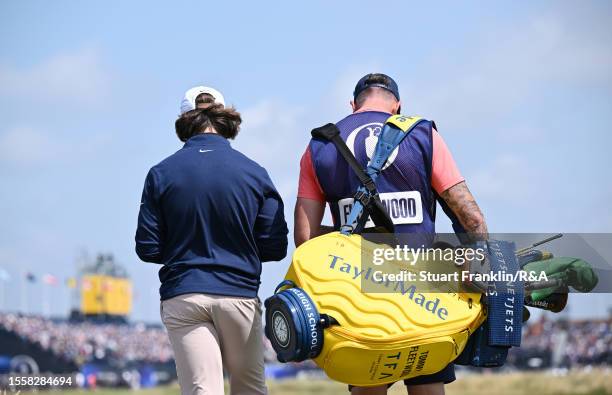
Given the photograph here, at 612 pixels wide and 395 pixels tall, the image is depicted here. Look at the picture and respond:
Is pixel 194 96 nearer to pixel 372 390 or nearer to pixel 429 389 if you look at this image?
pixel 372 390

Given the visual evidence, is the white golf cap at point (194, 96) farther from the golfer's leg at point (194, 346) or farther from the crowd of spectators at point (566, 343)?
the crowd of spectators at point (566, 343)

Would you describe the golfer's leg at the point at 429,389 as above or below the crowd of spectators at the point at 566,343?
above

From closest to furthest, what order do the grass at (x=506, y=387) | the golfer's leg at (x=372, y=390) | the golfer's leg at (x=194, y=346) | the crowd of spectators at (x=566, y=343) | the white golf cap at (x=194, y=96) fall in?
the golfer's leg at (x=194, y=346) < the golfer's leg at (x=372, y=390) < the white golf cap at (x=194, y=96) < the grass at (x=506, y=387) < the crowd of spectators at (x=566, y=343)

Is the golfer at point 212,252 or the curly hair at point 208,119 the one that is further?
the curly hair at point 208,119

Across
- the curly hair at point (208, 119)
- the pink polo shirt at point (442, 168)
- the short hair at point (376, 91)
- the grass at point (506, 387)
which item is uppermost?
the short hair at point (376, 91)

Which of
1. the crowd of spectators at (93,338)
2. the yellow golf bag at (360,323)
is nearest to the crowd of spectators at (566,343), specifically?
A: the crowd of spectators at (93,338)

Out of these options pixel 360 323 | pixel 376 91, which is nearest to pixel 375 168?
pixel 376 91

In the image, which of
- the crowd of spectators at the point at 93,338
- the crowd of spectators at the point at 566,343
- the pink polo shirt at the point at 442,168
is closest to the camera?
the pink polo shirt at the point at 442,168

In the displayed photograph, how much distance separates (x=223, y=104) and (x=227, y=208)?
2.29 feet

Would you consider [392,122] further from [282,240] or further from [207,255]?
[207,255]

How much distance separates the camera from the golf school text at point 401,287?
176 inches

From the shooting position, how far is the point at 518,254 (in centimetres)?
489

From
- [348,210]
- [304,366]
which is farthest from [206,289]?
[304,366]

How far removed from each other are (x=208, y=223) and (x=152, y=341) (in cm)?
5646
